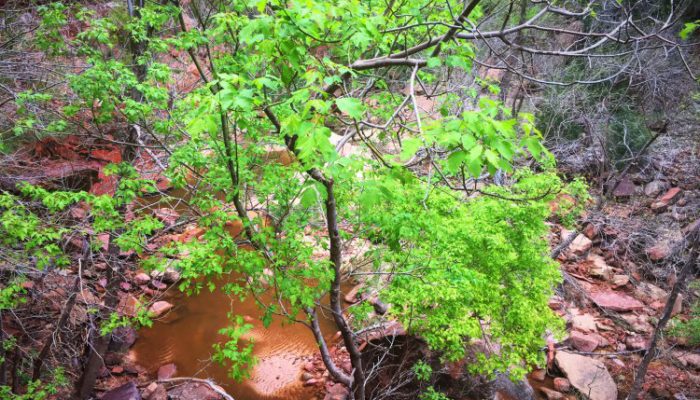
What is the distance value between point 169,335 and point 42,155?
462cm

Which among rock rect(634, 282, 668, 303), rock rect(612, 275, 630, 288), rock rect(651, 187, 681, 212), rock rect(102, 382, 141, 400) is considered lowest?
rock rect(634, 282, 668, 303)

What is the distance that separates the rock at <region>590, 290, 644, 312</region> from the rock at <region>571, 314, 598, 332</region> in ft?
1.86

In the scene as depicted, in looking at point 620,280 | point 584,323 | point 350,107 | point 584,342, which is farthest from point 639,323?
point 350,107

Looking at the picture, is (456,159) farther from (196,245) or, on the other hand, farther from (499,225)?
(499,225)

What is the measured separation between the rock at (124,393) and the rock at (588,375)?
748 centimetres

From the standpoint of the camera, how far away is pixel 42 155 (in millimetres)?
8250

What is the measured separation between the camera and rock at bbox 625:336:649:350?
8.16m

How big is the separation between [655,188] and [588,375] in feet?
22.8

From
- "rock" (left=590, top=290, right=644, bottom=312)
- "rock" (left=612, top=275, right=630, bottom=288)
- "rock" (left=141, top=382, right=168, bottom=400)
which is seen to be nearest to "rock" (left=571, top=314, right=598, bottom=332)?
"rock" (left=590, top=290, right=644, bottom=312)

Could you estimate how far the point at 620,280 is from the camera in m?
9.87

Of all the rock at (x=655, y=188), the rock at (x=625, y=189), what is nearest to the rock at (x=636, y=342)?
the rock at (x=625, y=189)

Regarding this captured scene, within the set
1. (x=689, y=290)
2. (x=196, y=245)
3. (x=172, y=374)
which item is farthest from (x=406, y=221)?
(x=689, y=290)

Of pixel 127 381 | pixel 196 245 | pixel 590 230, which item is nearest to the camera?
pixel 196 245

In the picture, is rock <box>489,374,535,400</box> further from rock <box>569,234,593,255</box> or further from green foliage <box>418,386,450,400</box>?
rock <box>569,234,593,255</box>
